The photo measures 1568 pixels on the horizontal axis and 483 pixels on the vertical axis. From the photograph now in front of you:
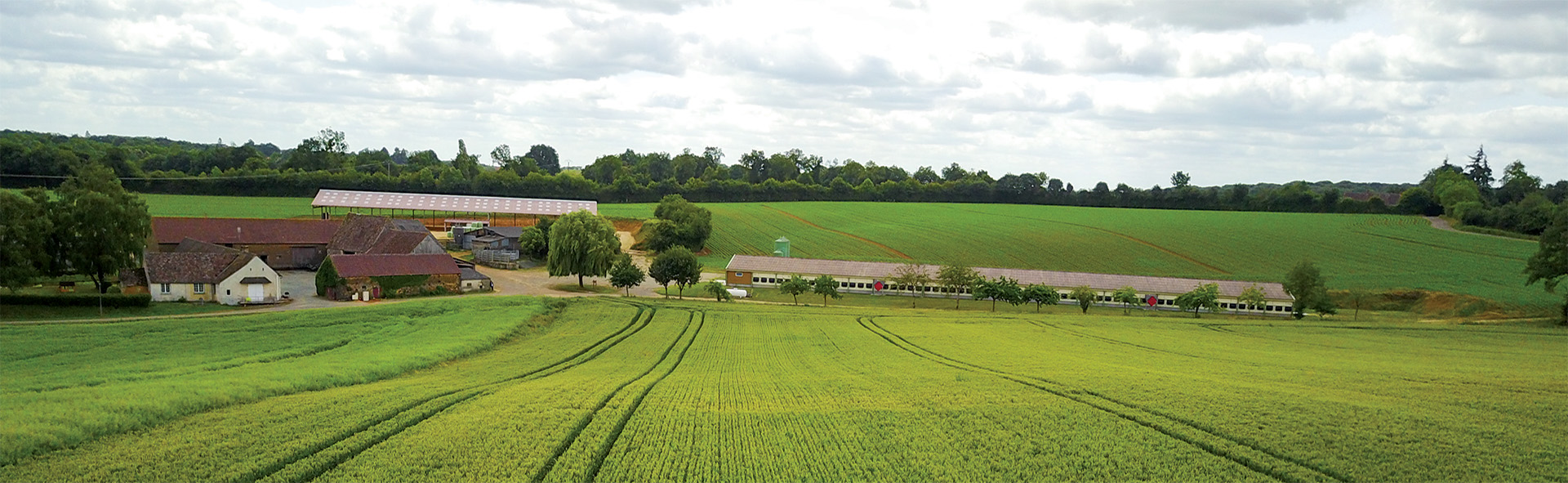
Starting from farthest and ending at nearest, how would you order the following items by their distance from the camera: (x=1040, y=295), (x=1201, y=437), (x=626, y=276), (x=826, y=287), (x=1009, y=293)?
(x=626, y=276) < (x=826, y=287) < (x=1040, y=295) < (x=1009, y=293) < (x=1201, y=437)

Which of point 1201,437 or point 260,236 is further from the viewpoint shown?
point 260,236

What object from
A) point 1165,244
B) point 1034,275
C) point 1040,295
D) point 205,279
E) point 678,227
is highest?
point 678,227

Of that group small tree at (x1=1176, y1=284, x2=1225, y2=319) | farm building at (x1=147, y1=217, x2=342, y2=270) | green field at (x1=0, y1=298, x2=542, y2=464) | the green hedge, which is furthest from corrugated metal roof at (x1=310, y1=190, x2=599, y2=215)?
small tree at (x1=1176, y1=284, x2=1225, y2=319)

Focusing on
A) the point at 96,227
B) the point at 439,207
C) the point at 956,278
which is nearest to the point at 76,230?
the point at 96,227

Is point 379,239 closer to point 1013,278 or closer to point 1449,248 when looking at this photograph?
point 1013,278

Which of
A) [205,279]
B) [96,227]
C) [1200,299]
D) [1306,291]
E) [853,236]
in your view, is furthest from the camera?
[853,236]

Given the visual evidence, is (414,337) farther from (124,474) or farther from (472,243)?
(472,243)

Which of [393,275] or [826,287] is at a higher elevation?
[393,275]

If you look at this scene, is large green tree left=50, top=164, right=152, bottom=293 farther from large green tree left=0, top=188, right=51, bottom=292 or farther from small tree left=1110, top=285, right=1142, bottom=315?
small tree left=1110, top=285, right=1142, bottom=315
